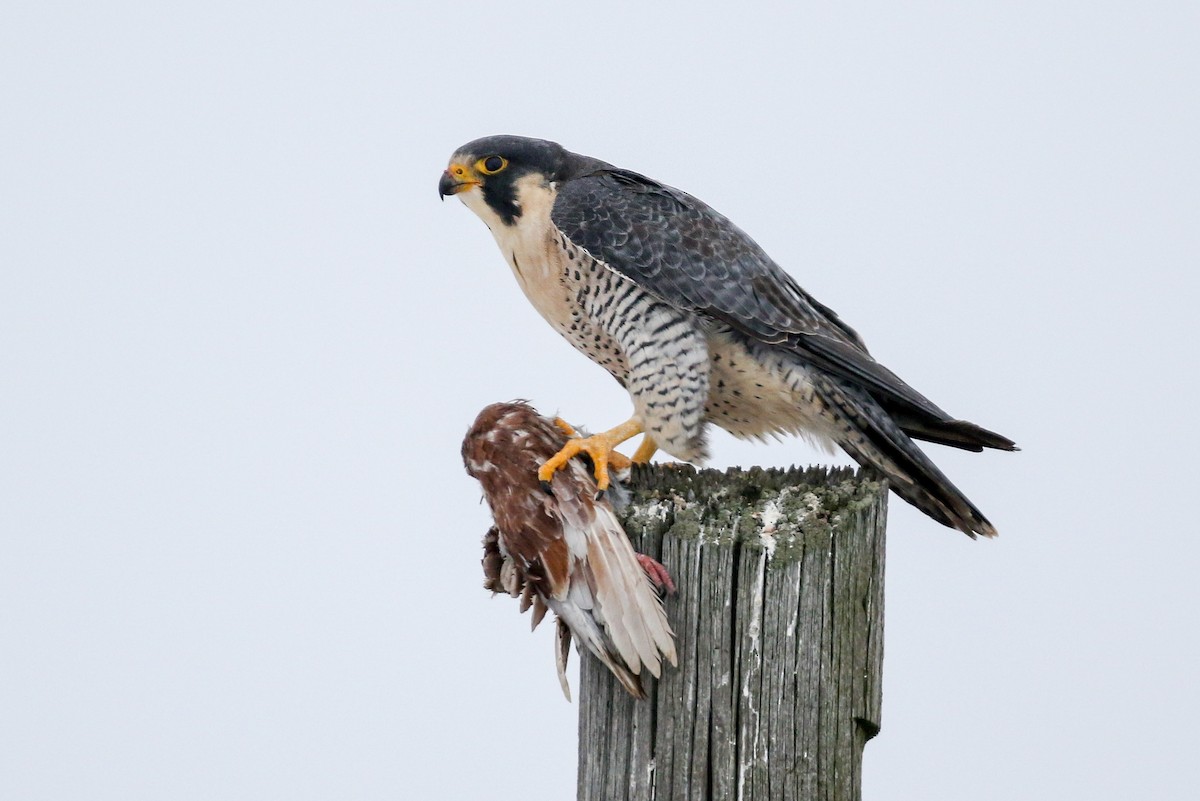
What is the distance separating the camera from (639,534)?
2.80 metres

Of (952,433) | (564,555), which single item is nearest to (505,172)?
(564,555)

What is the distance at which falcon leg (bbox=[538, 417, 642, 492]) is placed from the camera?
9.36 feet

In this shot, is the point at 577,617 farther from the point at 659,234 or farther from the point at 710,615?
the point at 659,234

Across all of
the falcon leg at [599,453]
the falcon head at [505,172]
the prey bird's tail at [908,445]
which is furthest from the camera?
the falcon head at [505,172]

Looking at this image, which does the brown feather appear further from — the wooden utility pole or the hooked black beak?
the hooked black beak

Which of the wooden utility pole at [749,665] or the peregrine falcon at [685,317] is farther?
the peregrine falcon at [685,317]

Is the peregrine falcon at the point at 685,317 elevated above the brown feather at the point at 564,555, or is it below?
above

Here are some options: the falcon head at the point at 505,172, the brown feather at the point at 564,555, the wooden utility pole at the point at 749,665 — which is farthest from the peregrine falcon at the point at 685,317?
the wooden utility pole at the point at 749,665

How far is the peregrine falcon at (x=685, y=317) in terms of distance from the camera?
10.8 feet

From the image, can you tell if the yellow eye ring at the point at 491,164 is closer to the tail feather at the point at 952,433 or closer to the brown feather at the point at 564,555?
the brown feather at the point at 564,555

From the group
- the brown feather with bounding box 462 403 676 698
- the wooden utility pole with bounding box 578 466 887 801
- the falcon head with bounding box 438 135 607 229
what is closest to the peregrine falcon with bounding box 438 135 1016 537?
the falcon head with bounding box 438 135 607 229

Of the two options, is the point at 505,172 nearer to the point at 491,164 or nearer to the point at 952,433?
the point at 491,164

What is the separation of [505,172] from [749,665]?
158 cm

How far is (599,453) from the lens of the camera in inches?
117
